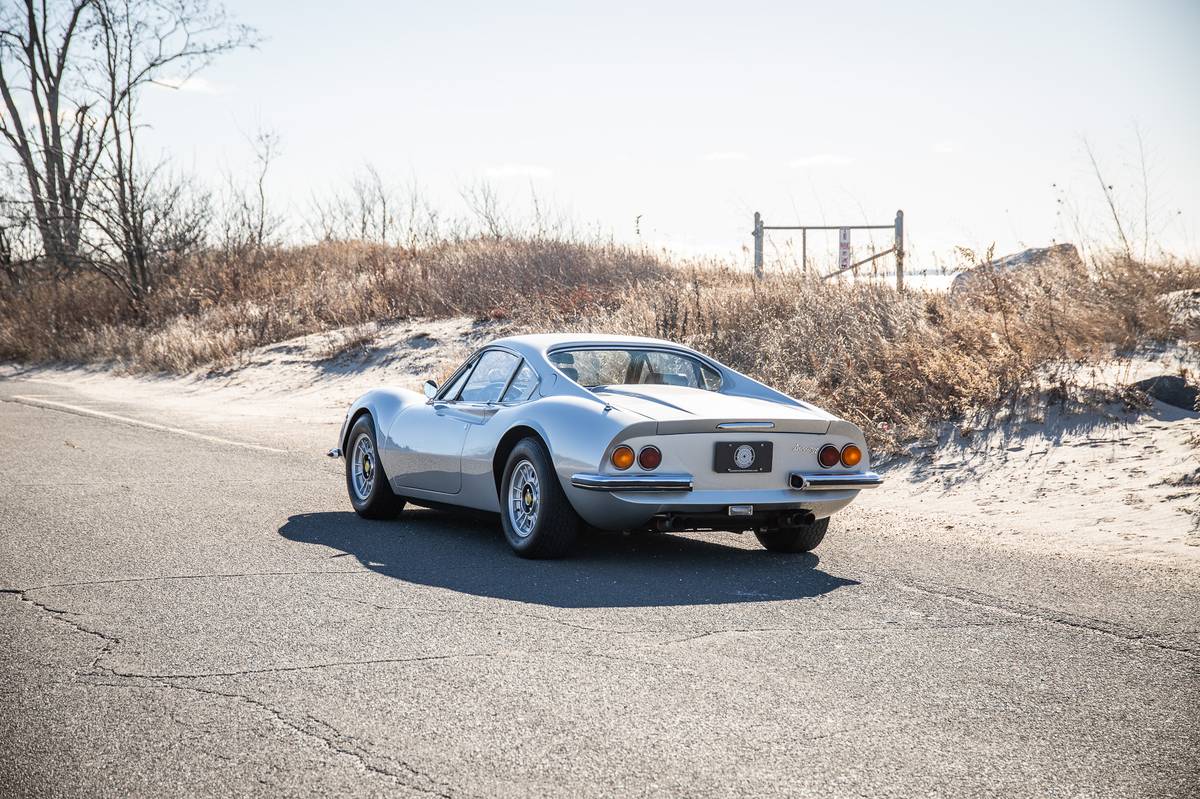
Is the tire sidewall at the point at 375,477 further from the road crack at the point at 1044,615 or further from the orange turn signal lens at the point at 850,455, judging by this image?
the road crack at the point at 1044,615

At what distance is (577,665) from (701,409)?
2.36 metres

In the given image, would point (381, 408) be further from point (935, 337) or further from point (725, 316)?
point (725, 316)

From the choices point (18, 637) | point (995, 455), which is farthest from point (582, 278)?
point (18, 637)

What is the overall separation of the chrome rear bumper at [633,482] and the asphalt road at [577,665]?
479 millimetres

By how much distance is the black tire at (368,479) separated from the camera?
27.9 feet

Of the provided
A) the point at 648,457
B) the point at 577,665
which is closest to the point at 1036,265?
the point at 648,457

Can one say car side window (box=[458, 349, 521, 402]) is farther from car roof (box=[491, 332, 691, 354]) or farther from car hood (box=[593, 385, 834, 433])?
car hood (box=[593, 385, 834, 433])

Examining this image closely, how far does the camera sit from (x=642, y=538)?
7926 millimetres

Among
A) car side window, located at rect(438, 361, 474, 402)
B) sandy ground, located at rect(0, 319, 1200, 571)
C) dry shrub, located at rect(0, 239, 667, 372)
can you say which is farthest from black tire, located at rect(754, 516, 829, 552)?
dry shrub, located at rect(0, 239, 667, 372)

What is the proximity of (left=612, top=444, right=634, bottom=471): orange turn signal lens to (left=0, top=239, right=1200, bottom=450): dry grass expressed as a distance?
5.38m

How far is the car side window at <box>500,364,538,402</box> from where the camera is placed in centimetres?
748

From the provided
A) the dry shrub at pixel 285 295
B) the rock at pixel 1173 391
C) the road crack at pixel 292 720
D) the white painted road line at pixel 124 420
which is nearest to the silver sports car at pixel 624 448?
the road crack at pixel 292 720

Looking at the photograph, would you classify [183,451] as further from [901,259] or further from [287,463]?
[901,259]

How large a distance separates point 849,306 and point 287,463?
22.3ft
